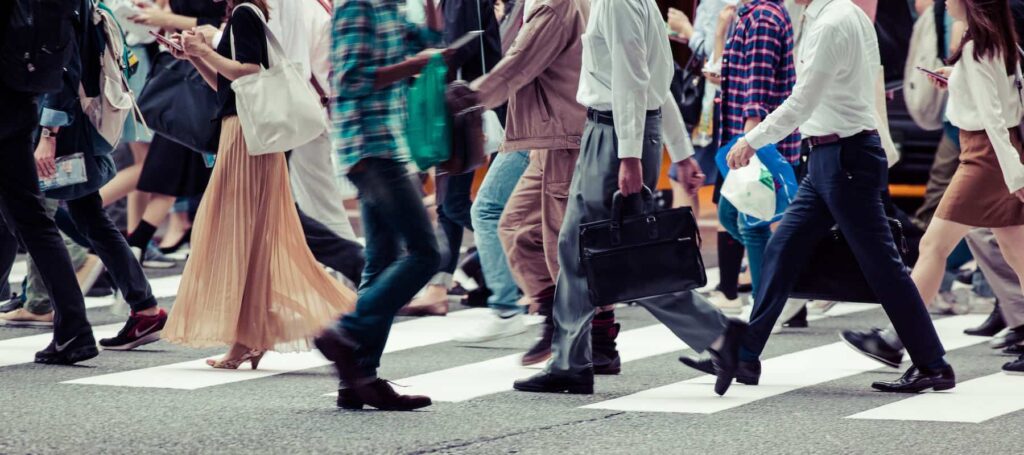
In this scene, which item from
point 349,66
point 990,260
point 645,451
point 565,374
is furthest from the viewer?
point 990,260

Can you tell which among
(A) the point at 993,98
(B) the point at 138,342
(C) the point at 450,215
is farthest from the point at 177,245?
(A) the point at 993,98

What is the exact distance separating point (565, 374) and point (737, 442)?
1174 mm

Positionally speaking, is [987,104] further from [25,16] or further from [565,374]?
[25,16]

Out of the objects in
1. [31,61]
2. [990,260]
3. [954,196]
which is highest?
[31,61]

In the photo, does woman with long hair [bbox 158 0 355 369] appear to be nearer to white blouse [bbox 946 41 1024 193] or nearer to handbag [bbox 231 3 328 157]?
handbag [bbox 231 3 328 157]

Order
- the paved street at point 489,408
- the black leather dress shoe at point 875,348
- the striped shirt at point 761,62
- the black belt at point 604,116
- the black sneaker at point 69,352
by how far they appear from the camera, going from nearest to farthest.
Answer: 1. the paved street at point 489,408
2. the black belt at point 604,116
3. the black leather dress shoe at point 875,348
4. the black sneaker at point 69,352
5. the striped shirt at point 761,62

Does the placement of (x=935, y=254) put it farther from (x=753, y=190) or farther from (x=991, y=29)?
(x=991, y=29)

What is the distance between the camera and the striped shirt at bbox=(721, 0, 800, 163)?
8.74 meters

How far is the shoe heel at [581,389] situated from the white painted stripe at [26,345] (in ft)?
8.02

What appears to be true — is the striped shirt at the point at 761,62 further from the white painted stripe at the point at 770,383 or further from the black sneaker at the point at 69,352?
the black sneaker at the point at 69,352

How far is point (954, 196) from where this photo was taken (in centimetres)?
779

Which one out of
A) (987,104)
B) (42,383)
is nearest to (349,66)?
(42,383)

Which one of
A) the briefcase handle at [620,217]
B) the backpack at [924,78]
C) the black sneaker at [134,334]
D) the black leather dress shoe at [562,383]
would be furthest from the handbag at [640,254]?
the backpack at [924,78]

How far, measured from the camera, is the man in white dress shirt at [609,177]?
655cm
